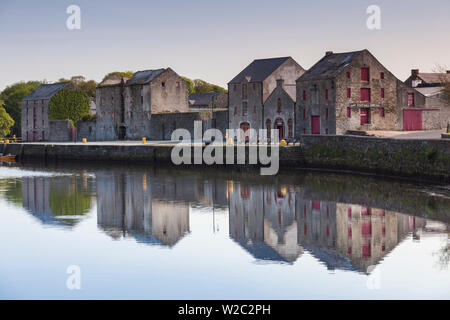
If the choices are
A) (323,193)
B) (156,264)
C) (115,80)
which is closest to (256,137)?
(115,80)

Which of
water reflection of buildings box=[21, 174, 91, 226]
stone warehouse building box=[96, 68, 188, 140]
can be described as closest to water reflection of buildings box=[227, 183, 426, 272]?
water reflection of buildings box=[21, 174, 91, 226]

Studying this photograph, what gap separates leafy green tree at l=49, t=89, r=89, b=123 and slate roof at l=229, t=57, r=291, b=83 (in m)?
21.8

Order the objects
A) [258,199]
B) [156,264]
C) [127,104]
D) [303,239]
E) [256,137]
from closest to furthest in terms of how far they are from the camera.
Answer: [156,264] → [303,239] → [258,199] → [256,137] → [127,104]

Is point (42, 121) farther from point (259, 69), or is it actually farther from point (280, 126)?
point (280, 126)

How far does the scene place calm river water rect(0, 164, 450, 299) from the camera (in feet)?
44.7

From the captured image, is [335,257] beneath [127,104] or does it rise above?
beneath

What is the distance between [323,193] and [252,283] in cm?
1370

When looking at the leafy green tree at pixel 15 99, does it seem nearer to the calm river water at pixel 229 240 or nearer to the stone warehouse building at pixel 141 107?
the stone warehouse building at pixel 141 107

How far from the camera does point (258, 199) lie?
26375 mm

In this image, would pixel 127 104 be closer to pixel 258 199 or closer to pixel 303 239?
pixel 258 199

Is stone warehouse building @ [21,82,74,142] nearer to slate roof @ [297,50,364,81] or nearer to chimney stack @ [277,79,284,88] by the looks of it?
chimney stack @ [277,79,284,88]

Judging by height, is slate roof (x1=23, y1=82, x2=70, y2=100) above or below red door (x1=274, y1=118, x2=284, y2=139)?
above

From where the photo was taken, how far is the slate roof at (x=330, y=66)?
1762 inches
